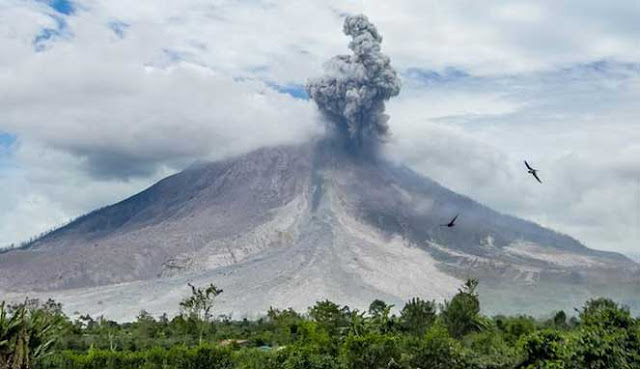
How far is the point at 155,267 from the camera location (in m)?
200

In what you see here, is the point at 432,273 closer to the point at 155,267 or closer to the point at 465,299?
the point at 155,267

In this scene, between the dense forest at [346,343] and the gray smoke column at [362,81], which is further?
the gray smoke column at [362,81]

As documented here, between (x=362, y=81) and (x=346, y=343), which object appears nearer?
(x=346, y=343)

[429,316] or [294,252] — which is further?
[294,252]

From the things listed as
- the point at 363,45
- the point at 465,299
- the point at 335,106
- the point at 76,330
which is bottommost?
the point at 76,330

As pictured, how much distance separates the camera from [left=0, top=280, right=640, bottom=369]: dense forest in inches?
1033

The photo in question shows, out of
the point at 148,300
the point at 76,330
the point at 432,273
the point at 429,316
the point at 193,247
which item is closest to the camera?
the point at 429,316

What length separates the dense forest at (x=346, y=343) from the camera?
2625 cm

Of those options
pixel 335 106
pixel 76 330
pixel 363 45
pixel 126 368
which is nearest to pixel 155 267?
pixel 335 106

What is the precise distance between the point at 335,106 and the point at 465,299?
4474 inches

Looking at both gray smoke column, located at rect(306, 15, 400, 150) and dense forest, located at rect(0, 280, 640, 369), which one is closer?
dense forest, located at rect(0, 280, 640, 369)

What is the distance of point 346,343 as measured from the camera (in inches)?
1731

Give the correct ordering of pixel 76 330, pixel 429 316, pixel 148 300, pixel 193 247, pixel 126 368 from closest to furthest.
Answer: pixel 126 368 < pixel 429 316 < pixel 76 330 < pixel 148 300 < pixel 193 247

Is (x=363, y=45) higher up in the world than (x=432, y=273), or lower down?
higher up
